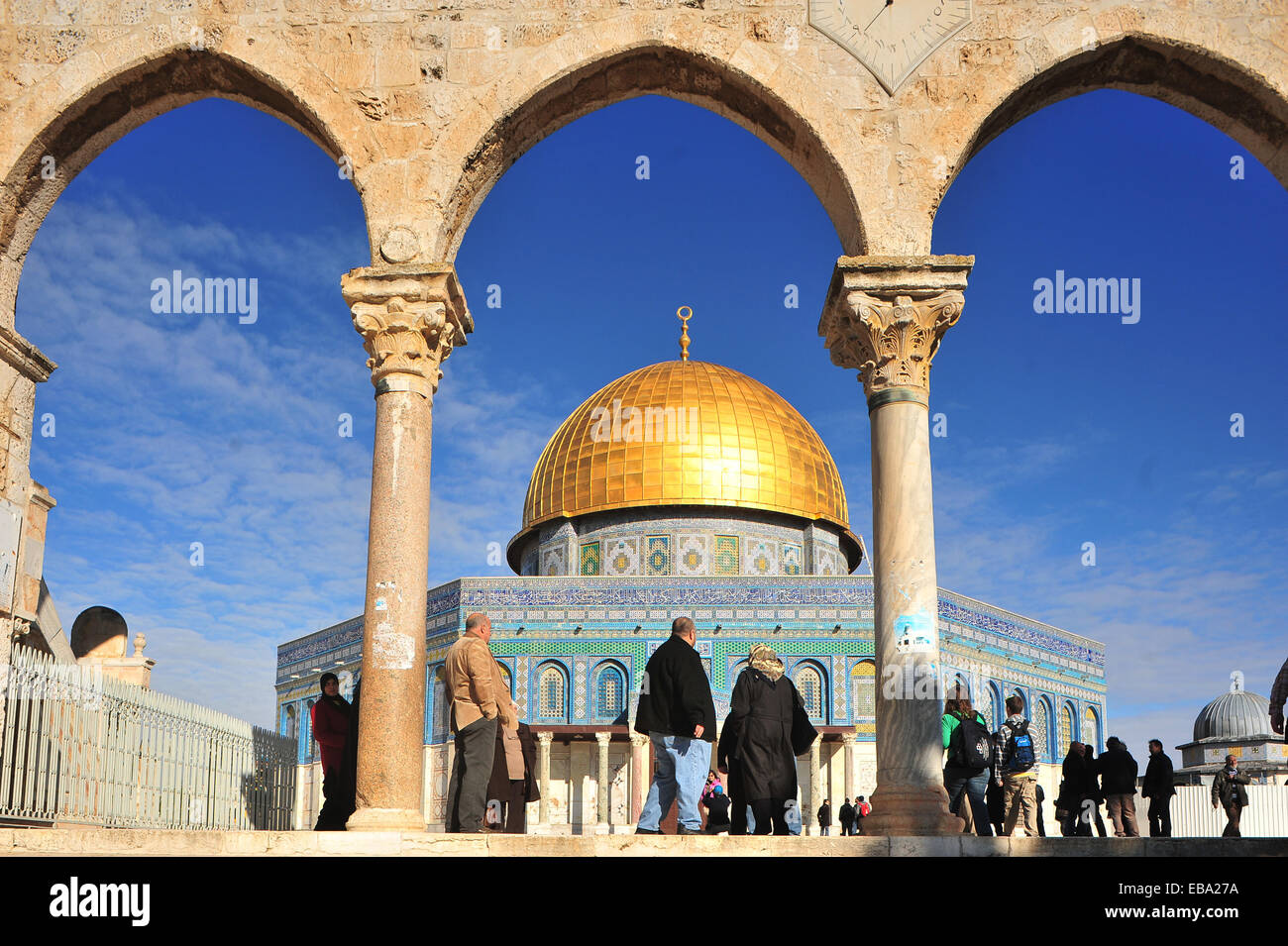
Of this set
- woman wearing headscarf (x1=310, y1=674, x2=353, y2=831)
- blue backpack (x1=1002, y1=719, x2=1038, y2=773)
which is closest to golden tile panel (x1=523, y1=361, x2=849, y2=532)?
blue backpack (x1=1002, y1=719, x2=1038, y2=773)

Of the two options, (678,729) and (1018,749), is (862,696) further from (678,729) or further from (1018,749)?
(678,729)

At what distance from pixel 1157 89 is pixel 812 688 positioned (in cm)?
2050

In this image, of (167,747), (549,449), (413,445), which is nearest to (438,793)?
(549,449)

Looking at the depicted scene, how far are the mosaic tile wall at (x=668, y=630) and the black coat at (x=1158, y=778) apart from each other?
15.0 meters

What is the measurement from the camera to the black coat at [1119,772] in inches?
428

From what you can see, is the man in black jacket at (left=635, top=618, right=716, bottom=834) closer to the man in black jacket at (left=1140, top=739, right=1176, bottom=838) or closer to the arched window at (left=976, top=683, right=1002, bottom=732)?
the man in black jacket at (left=1140, top=739, right=1176, bottom=838)

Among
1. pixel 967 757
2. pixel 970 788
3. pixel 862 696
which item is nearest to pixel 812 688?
pixel 862 696

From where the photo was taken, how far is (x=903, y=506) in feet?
23.6

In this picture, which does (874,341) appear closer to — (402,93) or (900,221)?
(900,221)

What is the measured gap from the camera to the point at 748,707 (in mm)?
7023

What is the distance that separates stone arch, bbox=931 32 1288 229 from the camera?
7637mm

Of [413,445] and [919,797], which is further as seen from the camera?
[413,445]

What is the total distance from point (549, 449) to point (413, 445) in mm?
→ 26135

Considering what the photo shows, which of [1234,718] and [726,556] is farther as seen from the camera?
[1234,718]
